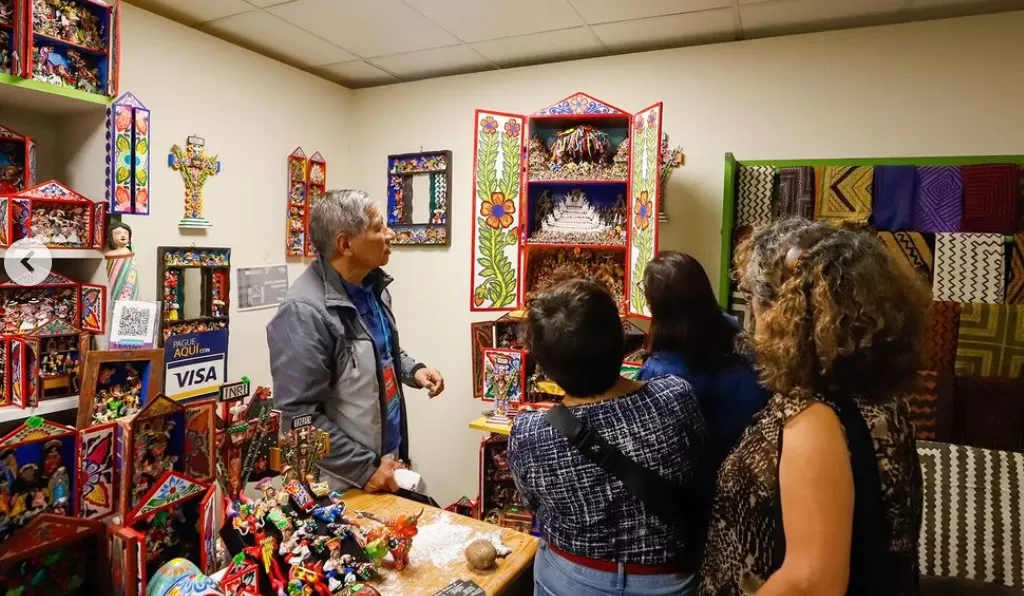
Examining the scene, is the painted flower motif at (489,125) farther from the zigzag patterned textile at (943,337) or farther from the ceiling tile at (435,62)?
the zigzag patterned textile at (943,337)

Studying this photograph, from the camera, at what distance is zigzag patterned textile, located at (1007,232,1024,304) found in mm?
2326

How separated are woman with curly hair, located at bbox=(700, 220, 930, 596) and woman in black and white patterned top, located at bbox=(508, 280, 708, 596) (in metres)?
0.12

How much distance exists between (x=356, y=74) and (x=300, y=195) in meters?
0.84

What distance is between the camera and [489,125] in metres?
2.79

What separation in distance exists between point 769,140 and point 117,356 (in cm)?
276

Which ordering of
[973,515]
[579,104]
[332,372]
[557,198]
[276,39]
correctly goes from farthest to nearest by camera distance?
[276,39], [557,198], [579,104], [973,515], [332,372]

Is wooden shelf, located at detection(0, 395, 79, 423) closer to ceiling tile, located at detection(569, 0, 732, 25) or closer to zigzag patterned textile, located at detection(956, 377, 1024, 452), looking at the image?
ceiling tile, located at detection(569, 0, 732, 25)

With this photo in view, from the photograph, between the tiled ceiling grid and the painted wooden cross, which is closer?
the tiled ceiling grid

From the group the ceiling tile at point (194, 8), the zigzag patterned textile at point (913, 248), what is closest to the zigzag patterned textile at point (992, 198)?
the zigzag patterned textile at point (913, 248)

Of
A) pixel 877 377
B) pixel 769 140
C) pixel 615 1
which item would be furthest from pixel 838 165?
pixel 877 377

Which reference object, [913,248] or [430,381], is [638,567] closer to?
[430,381]

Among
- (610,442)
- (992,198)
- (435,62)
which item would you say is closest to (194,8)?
(435,62)

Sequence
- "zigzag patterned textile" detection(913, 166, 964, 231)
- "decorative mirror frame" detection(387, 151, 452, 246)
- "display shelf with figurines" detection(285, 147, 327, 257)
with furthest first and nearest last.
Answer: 1. "decorative mirror frame" detection(387, 151, 452, 246)
2. "display shelf with figurines" detection(285, 147, 327, 257)
3. "zigzag patterned textile" detection(913, 166, 964, 231)

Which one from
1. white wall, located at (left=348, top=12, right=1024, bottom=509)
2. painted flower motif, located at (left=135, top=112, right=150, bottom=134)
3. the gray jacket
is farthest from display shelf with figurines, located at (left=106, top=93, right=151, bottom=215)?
white wall, located at (left=348, top=12, right=1024, bottom=509)
